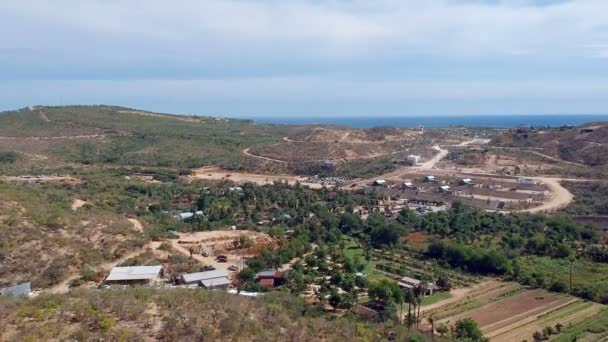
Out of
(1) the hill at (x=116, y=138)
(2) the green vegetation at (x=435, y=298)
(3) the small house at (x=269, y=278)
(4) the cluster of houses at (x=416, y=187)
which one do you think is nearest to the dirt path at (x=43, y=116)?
(1) the hill at (x=116, y=138)

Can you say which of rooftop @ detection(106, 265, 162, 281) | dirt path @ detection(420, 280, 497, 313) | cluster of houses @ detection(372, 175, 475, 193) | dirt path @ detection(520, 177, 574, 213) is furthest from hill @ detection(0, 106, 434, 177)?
rooftop @ detection(106, 265, 162, 281)

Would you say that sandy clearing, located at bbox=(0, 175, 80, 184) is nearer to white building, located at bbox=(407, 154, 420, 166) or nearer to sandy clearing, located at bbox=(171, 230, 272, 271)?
sandy clearing, located at bbox=(171, 230, 272, 271)

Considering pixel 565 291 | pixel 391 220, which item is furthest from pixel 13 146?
pixel 565 291

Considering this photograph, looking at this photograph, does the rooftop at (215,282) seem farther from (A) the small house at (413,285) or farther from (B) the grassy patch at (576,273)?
(B) the grassy patch at (576,273)

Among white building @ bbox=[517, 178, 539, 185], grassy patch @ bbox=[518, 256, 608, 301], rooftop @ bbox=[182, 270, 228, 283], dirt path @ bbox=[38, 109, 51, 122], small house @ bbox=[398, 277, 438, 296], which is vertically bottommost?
grassy patch @ bbox=[518, 256, 608, 301]

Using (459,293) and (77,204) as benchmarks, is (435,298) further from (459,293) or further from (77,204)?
(77,204)

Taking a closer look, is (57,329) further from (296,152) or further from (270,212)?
(296,152)

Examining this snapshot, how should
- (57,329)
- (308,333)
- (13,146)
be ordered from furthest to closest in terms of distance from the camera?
(13,146)
(308,333)
(57,329)
